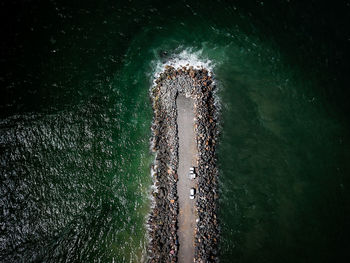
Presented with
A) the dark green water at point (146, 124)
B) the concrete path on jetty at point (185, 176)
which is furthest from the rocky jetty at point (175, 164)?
the dark green water at point (146, 124)

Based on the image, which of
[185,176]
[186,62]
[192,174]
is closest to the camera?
[192,174]

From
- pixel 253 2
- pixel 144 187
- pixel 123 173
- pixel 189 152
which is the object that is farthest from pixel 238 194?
pixel 253 2

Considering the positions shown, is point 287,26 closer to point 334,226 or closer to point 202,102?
point 202,102

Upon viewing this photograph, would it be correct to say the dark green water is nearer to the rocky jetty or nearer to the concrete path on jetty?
the rocky jetty

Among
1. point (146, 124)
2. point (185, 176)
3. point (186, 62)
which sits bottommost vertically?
point (185, 176)

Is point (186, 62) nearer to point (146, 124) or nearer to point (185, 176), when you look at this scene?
point (146, 124)

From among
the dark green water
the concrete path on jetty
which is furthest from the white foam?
the concrete path on jetty

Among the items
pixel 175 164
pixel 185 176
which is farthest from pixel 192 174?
pixel 175 164
